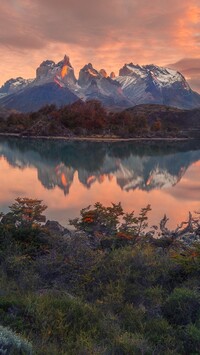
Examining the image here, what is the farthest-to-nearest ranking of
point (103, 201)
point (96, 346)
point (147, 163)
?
point (147, 163) < point (103, 201) < point (96, 346)

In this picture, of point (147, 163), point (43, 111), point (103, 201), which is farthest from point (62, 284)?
point (43, 111)

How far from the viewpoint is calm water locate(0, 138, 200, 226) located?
21.0 metres

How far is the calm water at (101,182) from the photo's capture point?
21.0 m

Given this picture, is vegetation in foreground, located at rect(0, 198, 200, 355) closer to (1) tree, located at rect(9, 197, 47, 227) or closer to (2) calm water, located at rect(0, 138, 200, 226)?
(1) tree, located at rect(9, 197, 47, 227)

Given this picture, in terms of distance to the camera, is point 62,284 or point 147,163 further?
point 147,163

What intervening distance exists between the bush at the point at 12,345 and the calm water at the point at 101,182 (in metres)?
12.0

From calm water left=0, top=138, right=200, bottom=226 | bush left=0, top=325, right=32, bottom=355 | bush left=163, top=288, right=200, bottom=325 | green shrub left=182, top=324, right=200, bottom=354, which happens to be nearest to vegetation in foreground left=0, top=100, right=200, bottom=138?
calm water left=0, top=138, right=200, bottom=226

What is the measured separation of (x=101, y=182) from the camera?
2911 cm

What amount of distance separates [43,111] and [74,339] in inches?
3788

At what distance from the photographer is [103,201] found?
22359mm

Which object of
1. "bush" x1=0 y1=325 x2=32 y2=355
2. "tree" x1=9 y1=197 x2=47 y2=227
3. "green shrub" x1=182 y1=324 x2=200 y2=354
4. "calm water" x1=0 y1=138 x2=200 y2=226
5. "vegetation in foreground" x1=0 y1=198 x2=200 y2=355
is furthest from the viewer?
"calm water" x1=0 y1=138 x2=200 y2=226

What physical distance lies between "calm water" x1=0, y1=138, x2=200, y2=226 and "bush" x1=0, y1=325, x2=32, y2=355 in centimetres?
1202

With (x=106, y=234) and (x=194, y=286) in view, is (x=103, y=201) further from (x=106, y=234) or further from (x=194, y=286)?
(x=194, y=286)

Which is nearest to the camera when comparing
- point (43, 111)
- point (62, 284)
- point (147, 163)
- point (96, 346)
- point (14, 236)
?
point (96, 346)
